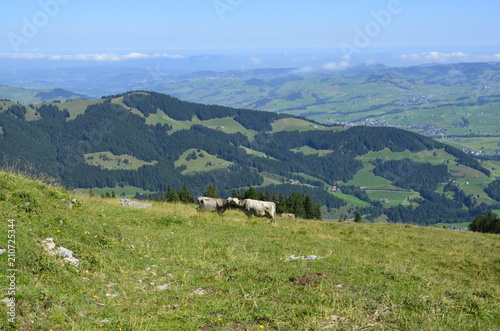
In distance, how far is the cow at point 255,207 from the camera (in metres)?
32.3

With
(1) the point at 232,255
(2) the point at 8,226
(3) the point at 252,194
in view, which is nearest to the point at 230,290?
(1) the point at 232,255

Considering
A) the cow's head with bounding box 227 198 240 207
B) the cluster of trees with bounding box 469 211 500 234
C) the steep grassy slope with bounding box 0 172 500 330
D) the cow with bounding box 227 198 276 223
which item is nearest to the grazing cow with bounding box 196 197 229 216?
the cow's head with bounding box 227 198 240 207

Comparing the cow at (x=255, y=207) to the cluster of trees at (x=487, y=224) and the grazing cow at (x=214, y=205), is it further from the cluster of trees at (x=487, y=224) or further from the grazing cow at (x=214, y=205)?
the cluster of trees at (x=487, y=224)

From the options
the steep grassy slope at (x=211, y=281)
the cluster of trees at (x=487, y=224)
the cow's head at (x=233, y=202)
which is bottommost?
the cluster of trees at (x=487, y=224)

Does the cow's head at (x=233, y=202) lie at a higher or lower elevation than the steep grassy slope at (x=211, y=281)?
lower

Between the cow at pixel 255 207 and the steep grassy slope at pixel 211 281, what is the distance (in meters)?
8.31

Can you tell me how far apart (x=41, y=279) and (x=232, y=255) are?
8.31 meters

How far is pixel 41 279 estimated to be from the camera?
40.6ft

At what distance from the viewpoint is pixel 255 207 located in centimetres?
3241

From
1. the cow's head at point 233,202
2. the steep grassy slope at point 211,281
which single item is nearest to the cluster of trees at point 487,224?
the steep grassy slope at point 211,281

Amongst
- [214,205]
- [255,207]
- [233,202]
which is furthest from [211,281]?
[214,205]

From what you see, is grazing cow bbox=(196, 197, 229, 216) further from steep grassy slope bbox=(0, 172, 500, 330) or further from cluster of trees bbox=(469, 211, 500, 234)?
cluster of trees bbox=(469, 211, 500, 234)

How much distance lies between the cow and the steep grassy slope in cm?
831

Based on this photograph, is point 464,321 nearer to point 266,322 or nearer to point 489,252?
point 266,322
